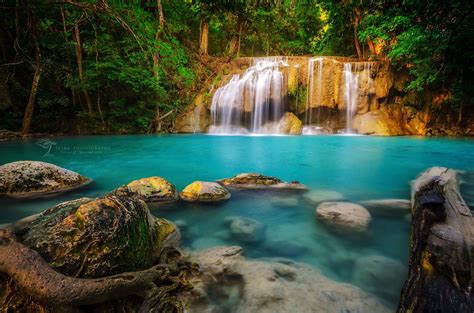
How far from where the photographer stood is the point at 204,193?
3.38 m

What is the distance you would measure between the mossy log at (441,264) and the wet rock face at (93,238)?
60.9 inches

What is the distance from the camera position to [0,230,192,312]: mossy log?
1138 millimetres

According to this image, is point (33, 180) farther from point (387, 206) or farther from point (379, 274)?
point (387, 206)

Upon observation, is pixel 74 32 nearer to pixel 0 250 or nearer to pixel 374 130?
pixel 0 250

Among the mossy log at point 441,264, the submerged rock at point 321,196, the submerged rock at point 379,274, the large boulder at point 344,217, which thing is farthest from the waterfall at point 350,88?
the mossy log at point 441,264

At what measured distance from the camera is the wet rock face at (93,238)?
4.40 ft

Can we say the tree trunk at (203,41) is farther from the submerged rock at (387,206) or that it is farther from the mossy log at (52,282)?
the mossy log at (52,282)

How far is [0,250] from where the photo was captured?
1.21m

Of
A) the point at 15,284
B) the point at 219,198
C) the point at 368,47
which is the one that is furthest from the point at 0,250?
the point at 368,47

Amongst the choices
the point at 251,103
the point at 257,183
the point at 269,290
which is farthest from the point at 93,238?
the point at 251,103

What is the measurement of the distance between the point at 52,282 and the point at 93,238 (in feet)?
0.94

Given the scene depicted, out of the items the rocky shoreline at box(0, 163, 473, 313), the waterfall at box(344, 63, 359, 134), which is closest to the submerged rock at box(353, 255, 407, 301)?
the rocky shoreline at box(0, 163, 473, 313)

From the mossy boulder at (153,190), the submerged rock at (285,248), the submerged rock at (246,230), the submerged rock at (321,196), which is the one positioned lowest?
the submerged rock at (285,248)

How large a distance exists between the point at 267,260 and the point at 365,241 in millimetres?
1051
